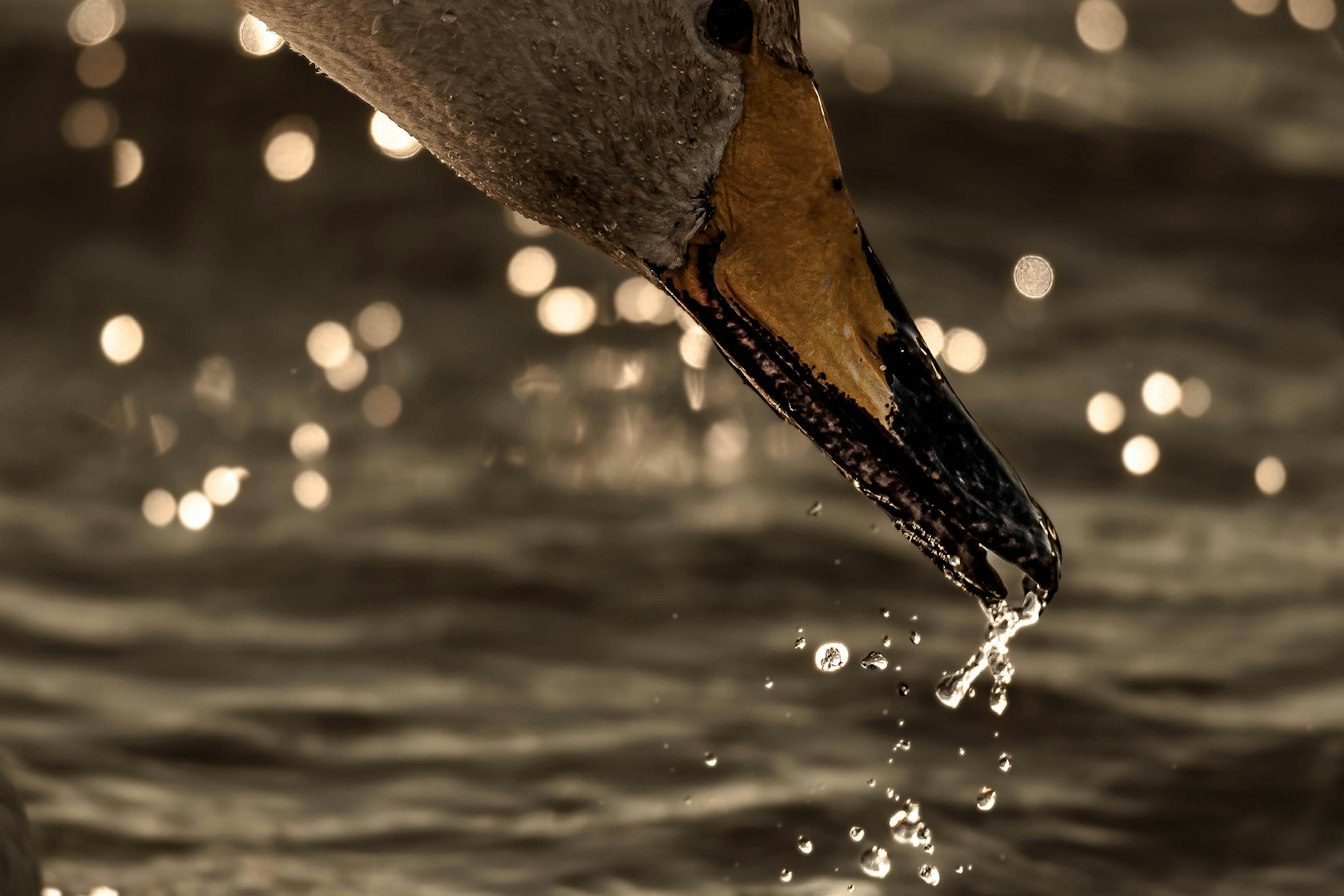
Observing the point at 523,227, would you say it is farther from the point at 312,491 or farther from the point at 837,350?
the point at 837,350

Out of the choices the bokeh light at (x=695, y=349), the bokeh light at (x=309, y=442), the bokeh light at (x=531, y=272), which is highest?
the bokeh light at (x=531, y=272)

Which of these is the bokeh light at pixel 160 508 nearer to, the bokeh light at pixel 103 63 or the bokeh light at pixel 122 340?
the bokeh light at pixel 122 340

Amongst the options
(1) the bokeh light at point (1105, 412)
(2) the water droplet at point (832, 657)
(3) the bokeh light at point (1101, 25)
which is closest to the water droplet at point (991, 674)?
(2) the water droplet at point (832, 657)

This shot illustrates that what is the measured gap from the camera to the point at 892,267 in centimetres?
407

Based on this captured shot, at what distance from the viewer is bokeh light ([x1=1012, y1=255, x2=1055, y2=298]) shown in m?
4.08

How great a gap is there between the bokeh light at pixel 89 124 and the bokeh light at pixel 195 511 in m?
1.17

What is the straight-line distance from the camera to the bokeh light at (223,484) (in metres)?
3.75

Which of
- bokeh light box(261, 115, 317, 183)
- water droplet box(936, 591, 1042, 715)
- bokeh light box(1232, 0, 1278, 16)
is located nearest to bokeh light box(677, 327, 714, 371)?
water droplet box(936, 591, 1042, 715)

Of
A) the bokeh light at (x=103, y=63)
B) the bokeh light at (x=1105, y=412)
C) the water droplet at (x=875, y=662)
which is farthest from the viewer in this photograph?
the bokeh light at (x=103, y=63)

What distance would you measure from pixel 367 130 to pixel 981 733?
2.43 metres

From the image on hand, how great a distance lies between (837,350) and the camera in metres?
2.08

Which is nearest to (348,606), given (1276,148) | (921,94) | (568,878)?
(568,878)

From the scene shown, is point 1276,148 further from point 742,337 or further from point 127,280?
point 127,280

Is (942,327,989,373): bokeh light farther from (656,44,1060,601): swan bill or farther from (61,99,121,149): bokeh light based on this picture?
(61,99,121,149): bokeh light
